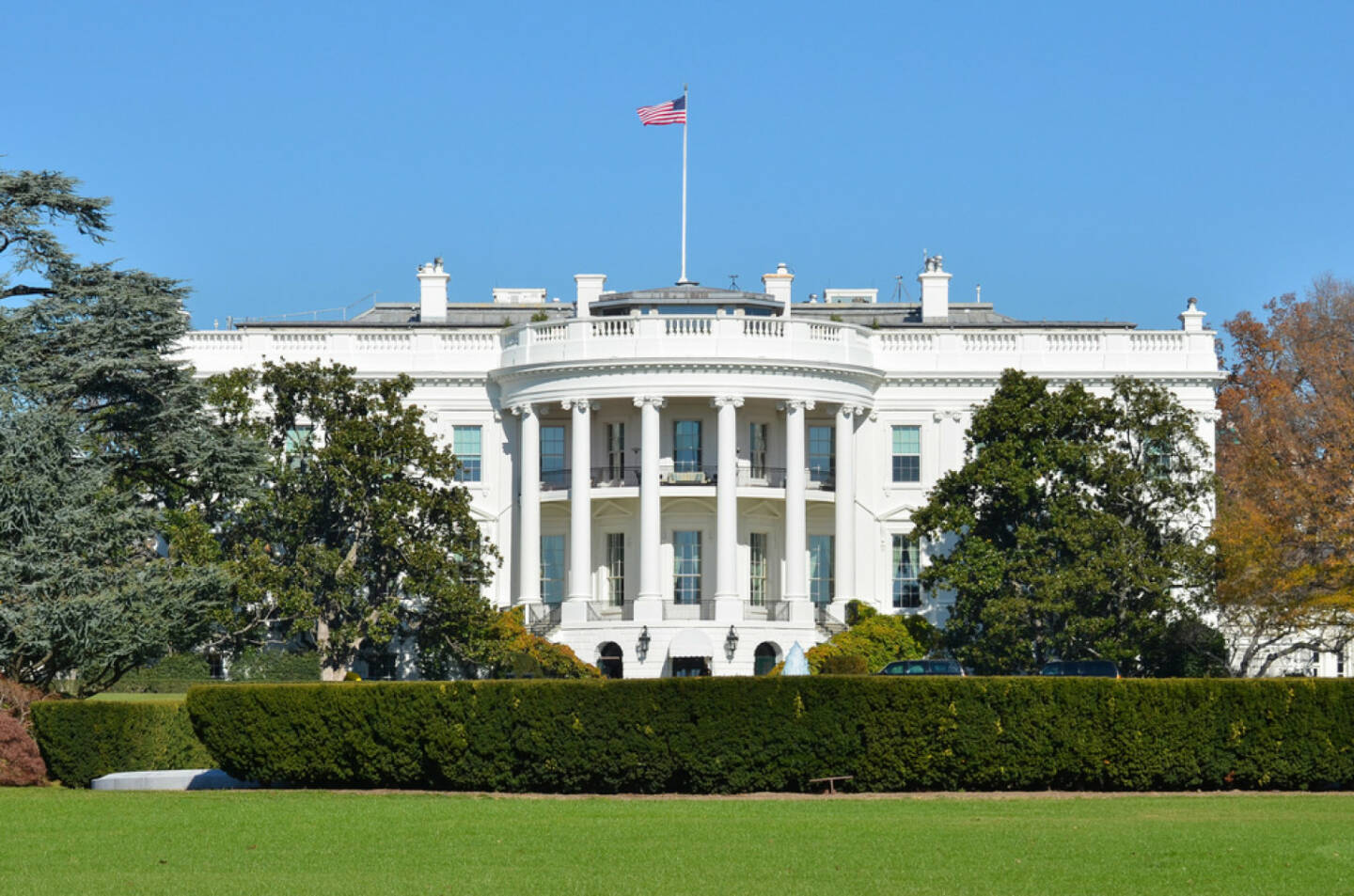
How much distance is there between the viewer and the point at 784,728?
97.7 ft

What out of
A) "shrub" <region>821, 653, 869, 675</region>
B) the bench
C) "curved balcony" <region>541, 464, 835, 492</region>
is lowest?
the bench

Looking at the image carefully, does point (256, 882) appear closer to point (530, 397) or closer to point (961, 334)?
point (530, 397)

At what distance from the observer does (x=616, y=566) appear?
205 feet

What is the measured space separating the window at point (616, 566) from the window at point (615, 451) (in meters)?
1.77

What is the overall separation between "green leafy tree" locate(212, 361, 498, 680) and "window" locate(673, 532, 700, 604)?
25.1 feet

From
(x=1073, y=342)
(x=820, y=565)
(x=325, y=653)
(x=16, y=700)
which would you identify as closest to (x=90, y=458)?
(x=16, y=700)

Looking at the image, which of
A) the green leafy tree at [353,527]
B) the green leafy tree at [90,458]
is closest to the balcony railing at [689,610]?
the green leafy tree at [353,527]

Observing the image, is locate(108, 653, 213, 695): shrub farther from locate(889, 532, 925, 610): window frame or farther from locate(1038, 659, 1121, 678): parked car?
locate(1038, 659, 1121, 678): parked car

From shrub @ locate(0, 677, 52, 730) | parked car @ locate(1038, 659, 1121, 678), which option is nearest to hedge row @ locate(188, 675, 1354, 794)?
shrub @ locate(0, 677, 52, 730)

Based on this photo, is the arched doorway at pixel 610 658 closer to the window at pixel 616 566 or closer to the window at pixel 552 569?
the window at pixel 616 566

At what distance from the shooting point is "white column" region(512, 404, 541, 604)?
199 feet

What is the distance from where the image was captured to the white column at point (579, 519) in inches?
2350

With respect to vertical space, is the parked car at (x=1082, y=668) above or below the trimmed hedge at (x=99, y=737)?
above

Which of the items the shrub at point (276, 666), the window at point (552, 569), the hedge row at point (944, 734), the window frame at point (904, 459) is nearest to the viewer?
the hedge row at point (944, 734)
